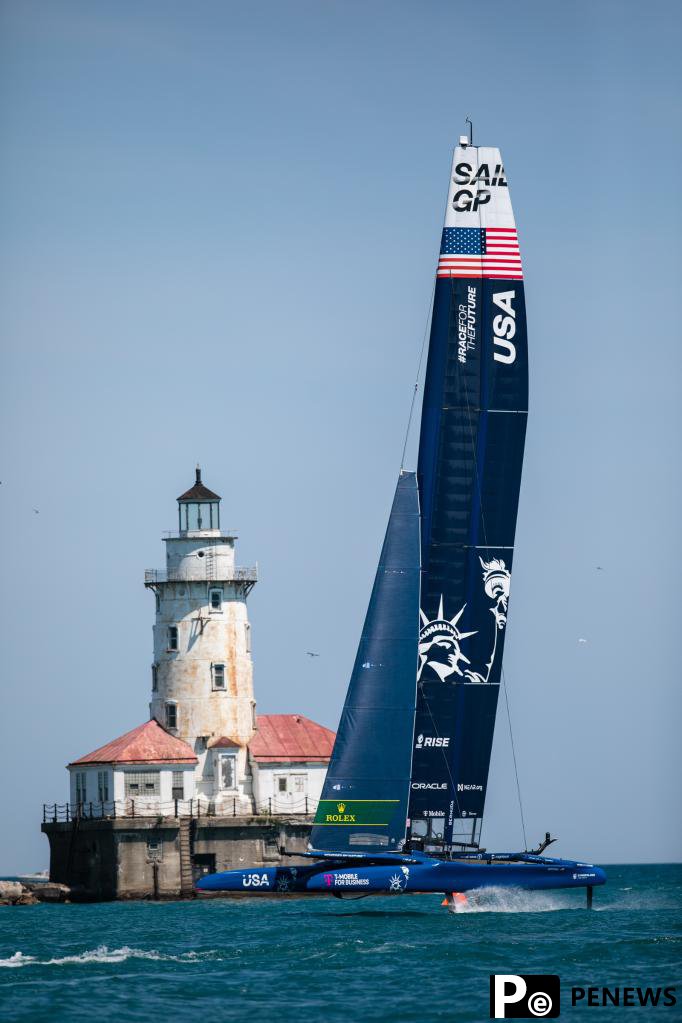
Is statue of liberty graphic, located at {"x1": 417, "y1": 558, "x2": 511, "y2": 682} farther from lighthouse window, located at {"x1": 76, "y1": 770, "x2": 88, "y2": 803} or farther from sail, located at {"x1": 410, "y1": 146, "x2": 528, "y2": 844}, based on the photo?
lighthouse window, located at {"x1": 76, "y1": 770, "x2": 88, "y2": 803}

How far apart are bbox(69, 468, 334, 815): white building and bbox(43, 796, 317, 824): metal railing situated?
55 mm

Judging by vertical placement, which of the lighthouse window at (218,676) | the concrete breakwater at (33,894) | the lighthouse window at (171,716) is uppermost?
the lighthouse window at (218,676)

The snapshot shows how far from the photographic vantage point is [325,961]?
44.1 m

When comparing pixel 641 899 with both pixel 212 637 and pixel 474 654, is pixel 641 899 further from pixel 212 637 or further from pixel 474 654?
pixel 474 654

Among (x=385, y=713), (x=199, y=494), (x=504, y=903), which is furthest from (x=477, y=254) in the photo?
(x=199, y=494)

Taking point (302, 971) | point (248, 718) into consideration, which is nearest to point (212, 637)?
point (248, 718)

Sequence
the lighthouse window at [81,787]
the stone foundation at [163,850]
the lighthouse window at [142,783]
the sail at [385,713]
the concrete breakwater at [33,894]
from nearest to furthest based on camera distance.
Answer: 1. the sail at [385,713]
2. the stone foundation at [163,850]
3. the concrete breakwater at [33,894]
4. the lighthouse window at [142,783]
5. the lighthouse window at [81,787]

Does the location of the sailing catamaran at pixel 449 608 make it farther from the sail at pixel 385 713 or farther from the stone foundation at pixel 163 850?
the stone foundation at pixel 163 850

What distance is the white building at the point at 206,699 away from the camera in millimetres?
78750

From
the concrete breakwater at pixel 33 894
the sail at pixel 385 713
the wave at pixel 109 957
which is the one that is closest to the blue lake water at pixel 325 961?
the wave at pixel 109 957

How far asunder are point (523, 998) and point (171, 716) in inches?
1740

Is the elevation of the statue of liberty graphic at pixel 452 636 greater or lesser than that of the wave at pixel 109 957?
greater

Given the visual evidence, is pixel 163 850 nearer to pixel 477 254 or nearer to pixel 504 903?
pixel 504 903

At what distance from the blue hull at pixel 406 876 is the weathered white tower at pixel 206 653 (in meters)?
29.6
